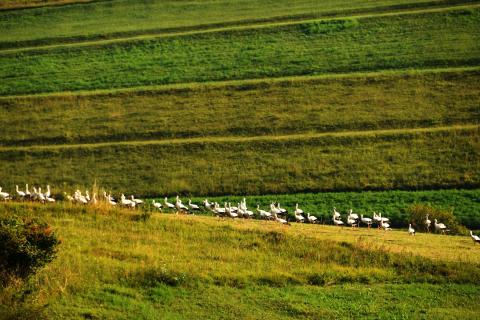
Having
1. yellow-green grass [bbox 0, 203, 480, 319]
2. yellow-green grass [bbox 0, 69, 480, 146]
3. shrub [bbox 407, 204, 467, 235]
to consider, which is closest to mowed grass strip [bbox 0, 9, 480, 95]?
yellow-green grass [bbox 0, 69, 480, 146]

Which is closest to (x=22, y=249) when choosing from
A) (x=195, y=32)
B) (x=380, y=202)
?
(x=380, y=202)

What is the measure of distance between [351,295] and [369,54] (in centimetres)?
5223

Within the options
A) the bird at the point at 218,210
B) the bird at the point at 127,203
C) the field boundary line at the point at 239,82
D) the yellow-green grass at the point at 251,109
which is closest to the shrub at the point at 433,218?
the bird at the point at 218,210

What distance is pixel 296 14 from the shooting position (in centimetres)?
9044

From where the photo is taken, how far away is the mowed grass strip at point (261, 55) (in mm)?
75500

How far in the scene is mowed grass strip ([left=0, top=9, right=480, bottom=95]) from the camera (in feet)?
248

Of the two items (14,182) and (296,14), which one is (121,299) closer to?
(14,182)

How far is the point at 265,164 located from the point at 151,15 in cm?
4525

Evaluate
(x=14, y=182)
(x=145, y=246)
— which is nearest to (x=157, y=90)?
(x=14, y=182)

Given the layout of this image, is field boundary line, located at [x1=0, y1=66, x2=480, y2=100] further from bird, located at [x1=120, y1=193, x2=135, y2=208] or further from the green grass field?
bird, located at [x1=120, y1=193, x2=135, y2=208]

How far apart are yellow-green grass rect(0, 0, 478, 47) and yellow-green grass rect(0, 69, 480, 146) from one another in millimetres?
19023

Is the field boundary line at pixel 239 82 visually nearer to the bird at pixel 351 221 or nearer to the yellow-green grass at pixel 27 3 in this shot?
the bird at pixel 351 221

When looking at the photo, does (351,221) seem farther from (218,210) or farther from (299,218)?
(218,210)

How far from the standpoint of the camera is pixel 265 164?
58688mm
